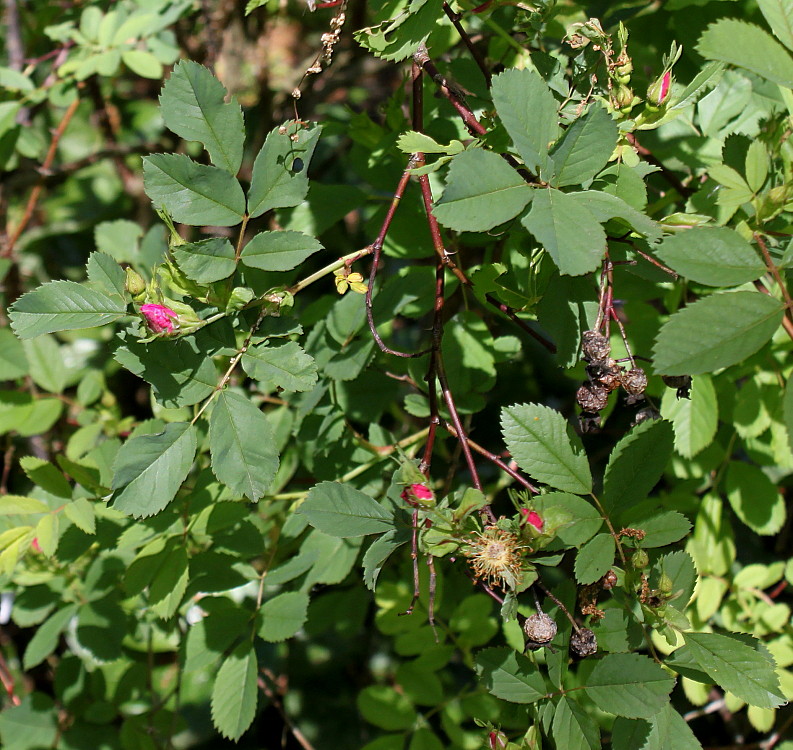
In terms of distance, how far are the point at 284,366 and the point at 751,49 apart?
76cm

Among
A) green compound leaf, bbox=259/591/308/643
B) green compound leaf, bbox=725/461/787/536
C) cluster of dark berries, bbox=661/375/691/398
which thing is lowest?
green compound leaf, bbox=725/461/787/536

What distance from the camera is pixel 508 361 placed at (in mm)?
1304

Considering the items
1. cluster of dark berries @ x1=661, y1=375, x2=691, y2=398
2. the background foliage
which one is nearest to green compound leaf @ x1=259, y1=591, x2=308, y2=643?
the background foliage

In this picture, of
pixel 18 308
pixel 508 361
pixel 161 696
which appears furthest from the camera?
pixel 161 696

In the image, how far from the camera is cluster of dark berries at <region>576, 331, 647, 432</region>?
91 cm

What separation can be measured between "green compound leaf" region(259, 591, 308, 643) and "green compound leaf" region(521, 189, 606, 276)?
77 centimetres

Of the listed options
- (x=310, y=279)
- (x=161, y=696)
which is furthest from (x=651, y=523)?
(x=161, y=696)

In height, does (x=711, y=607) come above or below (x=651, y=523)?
below

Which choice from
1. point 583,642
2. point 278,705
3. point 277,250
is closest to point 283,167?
point 277,250

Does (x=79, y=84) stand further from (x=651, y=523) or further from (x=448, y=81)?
(x=651, y=523)

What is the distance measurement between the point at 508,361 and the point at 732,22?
616 mm

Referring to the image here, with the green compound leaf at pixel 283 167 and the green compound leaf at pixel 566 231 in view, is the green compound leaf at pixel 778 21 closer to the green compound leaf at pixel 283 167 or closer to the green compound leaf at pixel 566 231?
the green compound leaf at pixel 566 231

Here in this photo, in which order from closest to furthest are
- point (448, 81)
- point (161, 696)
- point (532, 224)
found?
point (532, 224) < point (448, 81) < point (161, 696)

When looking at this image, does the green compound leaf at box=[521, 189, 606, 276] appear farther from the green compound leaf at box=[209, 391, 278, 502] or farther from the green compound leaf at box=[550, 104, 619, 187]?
the green compound leaf at box=[209, 391, 278, 502]
